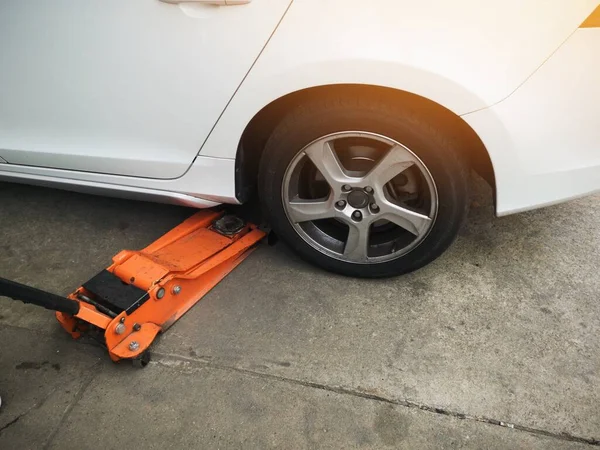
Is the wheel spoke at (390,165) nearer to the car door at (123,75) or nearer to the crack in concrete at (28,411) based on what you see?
the car door at (123,75)

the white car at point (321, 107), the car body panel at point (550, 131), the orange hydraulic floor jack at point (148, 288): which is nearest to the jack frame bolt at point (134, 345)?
the orange hydraulic floor jack at point (148, 288)

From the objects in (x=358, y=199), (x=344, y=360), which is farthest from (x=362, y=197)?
(x=344, y=360)

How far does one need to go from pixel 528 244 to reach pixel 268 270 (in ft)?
4.10

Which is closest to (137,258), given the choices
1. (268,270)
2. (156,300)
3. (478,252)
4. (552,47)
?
(156,300)

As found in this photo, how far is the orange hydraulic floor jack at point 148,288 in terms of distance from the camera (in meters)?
1.89

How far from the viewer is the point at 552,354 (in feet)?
6.42

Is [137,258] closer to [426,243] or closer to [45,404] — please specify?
[45,404]

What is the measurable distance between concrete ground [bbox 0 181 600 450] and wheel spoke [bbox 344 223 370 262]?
0.16 m

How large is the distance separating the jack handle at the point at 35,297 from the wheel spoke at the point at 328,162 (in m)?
1.04

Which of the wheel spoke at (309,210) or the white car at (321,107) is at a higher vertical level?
the white car at (321,107)

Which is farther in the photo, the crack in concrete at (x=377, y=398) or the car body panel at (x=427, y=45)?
the crack in concrete at (x=377, y=398)

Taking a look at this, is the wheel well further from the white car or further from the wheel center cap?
the wheel center cap

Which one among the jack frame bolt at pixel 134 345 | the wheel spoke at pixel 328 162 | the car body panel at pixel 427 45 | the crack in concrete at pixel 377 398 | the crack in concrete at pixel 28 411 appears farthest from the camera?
the wheel spoke at pixel 328 162

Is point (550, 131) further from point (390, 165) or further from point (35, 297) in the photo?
point (35, 297)
